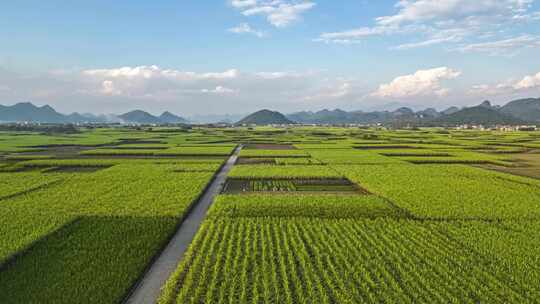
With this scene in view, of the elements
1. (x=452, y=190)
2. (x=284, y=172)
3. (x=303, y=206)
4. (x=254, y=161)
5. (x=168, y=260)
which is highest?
(x=254, y=161)

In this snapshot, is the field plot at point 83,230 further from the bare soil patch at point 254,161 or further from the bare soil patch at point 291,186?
the bare soil patch at point 254,161

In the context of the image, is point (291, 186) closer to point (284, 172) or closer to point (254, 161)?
point (284, 172)

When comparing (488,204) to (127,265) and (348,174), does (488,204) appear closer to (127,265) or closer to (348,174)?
(348,174)

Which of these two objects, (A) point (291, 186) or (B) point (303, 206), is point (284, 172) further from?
(B) point (303, 206)

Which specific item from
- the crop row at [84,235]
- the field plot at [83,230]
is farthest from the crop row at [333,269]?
the field plot at [83,230]

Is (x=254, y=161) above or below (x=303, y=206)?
above

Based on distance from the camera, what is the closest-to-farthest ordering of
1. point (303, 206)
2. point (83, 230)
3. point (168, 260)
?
point (168, 260) < point (83, 230) < point (303, 206)

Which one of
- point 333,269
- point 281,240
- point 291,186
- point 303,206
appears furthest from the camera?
point 291,186

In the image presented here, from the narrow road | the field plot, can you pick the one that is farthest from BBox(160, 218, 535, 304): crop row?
the field plot

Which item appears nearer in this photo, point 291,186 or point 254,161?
point 291,186

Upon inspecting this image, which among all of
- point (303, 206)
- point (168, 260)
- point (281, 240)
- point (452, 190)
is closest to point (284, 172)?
point (303, 206)
